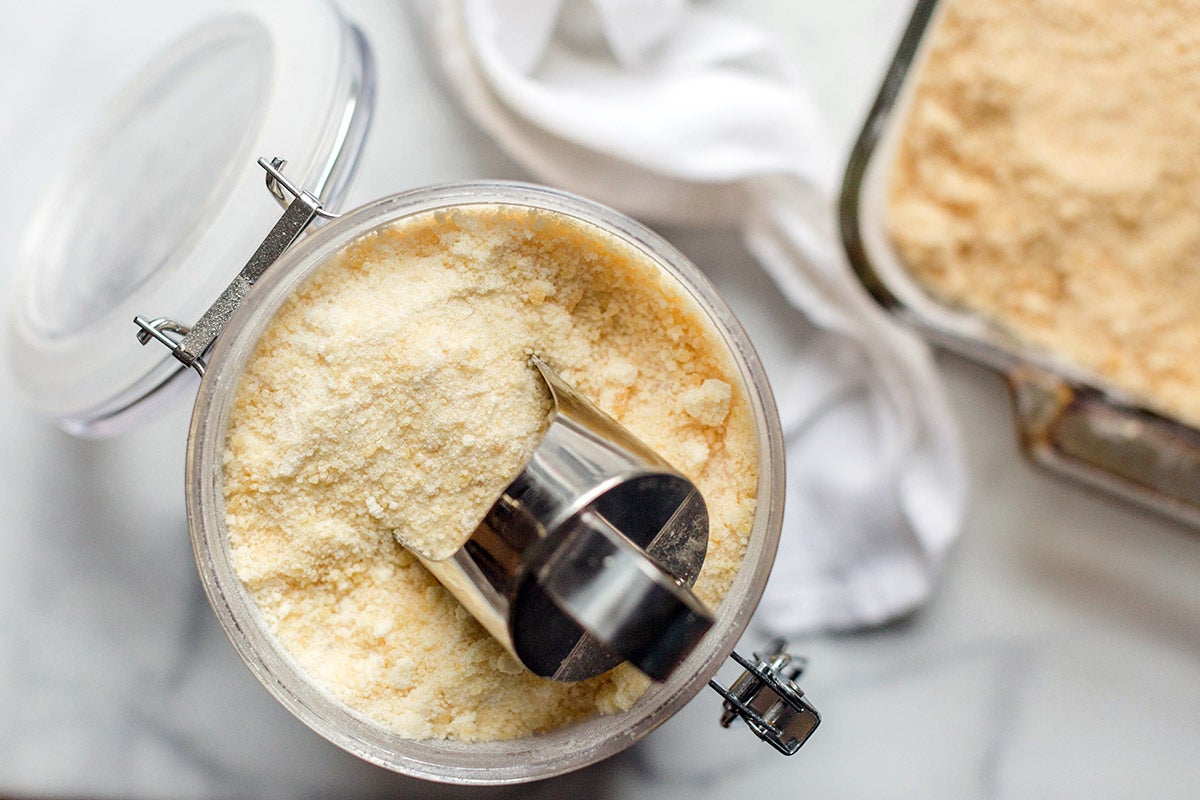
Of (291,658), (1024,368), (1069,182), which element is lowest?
(291,658)

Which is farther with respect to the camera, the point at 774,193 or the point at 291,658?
the point at 774,193

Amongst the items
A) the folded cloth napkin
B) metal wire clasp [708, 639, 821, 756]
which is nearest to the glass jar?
metal wire clasp [708, 639, 821, 756]

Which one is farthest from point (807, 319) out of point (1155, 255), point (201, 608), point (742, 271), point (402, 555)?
point (201, 608)

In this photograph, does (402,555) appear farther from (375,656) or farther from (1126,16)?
(1126,16)

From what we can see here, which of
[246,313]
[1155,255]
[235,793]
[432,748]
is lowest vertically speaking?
[235,793]

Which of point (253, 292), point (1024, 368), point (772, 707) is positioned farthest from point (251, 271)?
point (1024, 368)

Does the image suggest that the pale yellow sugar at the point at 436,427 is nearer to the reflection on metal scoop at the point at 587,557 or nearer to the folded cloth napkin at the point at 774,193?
the reflection on metal scoop at the point at 587,557

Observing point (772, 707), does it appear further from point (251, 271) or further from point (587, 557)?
point (251, 271)
